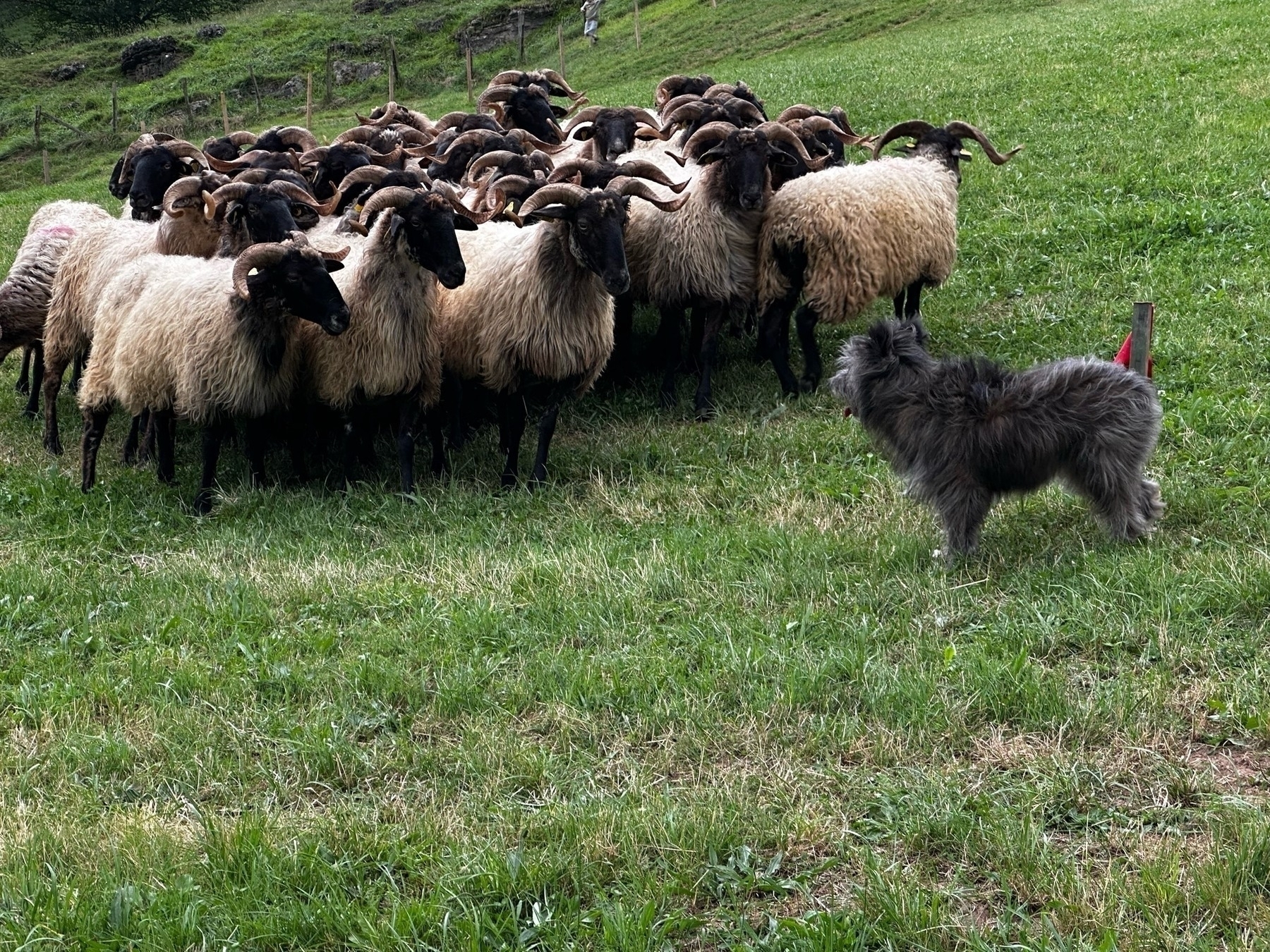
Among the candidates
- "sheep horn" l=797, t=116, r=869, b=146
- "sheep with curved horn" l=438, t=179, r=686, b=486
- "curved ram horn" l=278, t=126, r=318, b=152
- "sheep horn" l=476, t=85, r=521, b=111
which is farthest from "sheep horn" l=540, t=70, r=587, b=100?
"sheep with curved horn" l=438, t=179, r=686, b=486

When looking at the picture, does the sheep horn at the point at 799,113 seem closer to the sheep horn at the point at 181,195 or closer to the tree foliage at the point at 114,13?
the sheep horn at the point at 181,195

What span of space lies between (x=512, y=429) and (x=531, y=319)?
80cm

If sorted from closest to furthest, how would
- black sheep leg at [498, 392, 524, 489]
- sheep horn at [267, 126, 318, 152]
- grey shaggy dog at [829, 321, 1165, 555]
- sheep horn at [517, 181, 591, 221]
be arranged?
grey shaggy dog at [829, 321, 1165, 555]
sheep horn at [517, 181, 591, 221]
black sheep leg at [498, 392, 524, 489]
sheep horn at [267, 126, 318, 152]

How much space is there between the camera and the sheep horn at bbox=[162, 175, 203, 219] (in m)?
10.2

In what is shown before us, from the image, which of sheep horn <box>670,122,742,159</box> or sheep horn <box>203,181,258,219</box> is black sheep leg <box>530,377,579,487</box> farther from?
sheep horn <box>203,181,258,219</box>

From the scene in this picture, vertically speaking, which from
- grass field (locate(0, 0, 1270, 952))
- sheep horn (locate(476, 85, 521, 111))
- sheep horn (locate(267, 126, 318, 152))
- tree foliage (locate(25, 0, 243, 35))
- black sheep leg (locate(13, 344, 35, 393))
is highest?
tree foliage (locate(25, 0, 243, 35))

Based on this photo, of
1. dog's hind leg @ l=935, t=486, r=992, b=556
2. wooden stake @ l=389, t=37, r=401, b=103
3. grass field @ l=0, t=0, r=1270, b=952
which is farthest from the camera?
wooden stake @ l=389, t=37, r=401, b=103

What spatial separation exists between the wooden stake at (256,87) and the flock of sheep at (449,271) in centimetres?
2554

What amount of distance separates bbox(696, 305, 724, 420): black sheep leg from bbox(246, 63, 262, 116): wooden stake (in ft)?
97.0

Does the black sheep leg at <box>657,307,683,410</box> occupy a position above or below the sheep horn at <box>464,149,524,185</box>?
below

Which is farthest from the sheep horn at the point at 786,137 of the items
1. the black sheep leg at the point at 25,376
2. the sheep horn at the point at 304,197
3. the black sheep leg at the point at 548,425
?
the black sheep leg at the point at 25,376

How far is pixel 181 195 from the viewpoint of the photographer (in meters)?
10.3

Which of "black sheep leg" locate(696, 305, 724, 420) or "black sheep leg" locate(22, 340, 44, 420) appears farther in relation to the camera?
"black sheep leg" locate(22, 340, 44, 420)

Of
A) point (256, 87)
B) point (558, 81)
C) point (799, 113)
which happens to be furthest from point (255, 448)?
point (256, 87)
